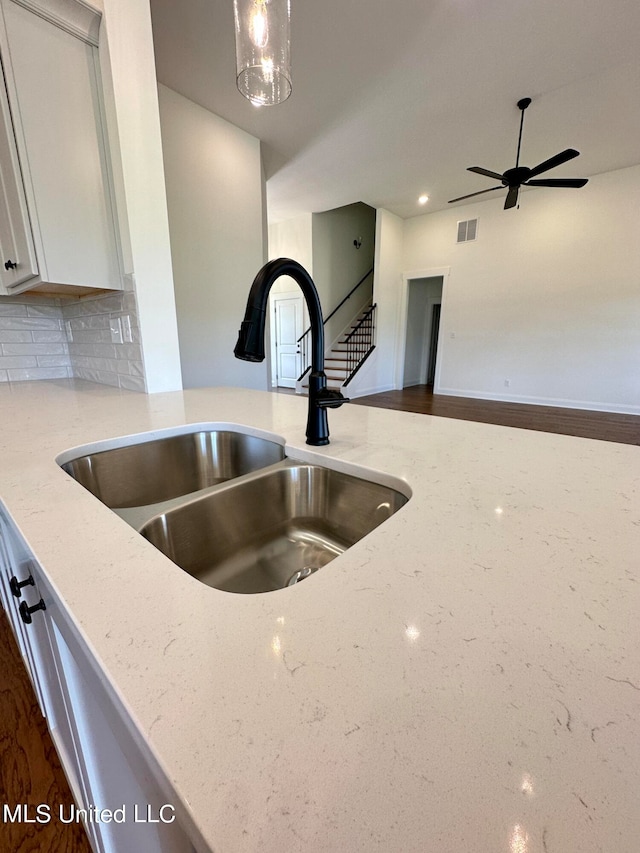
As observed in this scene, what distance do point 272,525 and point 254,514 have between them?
0.06 m

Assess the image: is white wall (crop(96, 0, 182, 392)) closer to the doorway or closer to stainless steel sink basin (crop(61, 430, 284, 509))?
stainless steel sink basin (crop(61, 430, 284, 509))

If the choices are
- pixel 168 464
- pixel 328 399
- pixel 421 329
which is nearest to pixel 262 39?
pixel 328 399

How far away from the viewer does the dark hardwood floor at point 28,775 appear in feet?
2.78

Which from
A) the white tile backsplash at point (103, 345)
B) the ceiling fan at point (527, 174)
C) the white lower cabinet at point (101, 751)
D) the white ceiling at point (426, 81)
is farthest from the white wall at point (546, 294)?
the white lower cabinet at point (101, 751)

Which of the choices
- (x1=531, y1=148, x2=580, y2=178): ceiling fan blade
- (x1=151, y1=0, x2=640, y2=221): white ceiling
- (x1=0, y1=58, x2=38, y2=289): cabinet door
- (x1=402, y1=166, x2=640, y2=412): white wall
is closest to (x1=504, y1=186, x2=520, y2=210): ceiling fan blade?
(x1=531, y1=148, x2=580, y2=178): ceiling fan blade

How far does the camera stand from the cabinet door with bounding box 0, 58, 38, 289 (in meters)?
1.39

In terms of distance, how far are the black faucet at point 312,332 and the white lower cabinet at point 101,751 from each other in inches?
19.1

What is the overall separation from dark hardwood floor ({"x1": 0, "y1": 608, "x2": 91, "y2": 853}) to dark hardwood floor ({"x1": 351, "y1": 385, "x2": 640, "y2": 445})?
123 inches

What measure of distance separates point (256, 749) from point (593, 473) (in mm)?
730

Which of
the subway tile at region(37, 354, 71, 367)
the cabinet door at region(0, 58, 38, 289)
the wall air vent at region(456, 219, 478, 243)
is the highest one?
the wall air vent at region(456, 219, 478, 243)

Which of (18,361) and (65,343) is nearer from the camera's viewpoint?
(18,361)

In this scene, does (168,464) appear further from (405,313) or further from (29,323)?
(405,313)

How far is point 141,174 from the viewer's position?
146cm

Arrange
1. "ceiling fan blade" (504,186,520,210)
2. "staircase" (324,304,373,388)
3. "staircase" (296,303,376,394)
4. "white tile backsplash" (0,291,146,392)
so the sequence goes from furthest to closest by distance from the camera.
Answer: "staircase" (324,304,373,388)
"staircase" (296,303,376,394)
"ceiling fan blade" (504,186,520,210)
"white tile backsplash" (0,291,146,392)
